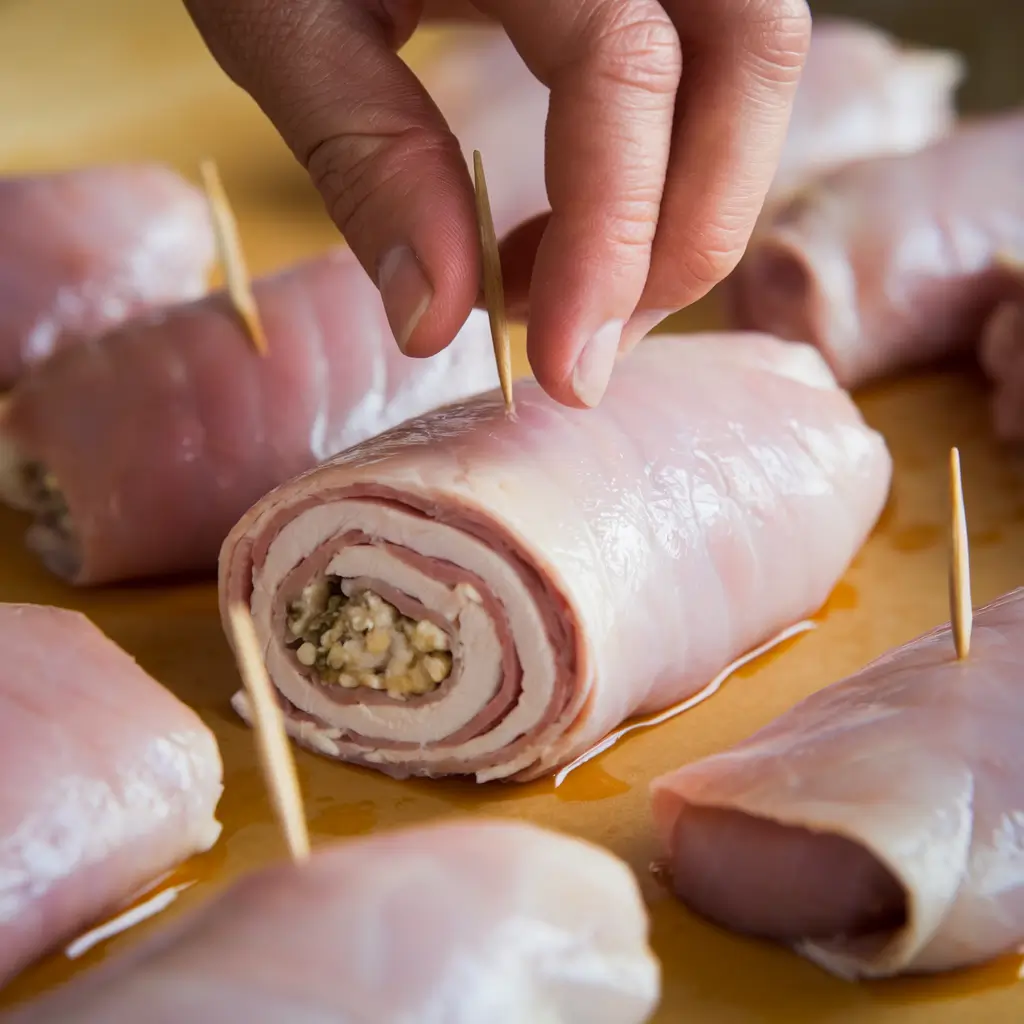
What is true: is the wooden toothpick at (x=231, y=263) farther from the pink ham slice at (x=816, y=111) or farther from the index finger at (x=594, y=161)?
the pink ham slice at (x=816, y=111)

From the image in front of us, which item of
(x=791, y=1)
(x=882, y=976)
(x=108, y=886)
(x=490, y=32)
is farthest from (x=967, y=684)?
(x=490, y=32)

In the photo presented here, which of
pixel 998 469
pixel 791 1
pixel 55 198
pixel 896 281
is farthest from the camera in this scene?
pixel 55 198

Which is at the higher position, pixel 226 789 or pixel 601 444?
pixel 601 444

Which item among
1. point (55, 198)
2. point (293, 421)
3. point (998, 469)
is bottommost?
point (998, 469)

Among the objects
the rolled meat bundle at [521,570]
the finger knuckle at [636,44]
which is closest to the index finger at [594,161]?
the finger knuckle at [636,44]

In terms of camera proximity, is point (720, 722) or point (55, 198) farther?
point (55, 198)

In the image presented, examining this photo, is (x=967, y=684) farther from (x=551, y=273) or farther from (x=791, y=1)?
(x=791, y=1)

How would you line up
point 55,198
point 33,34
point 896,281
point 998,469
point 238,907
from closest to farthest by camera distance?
point 238,907 → point 998,469 → point 896,281 → point 55,198 → point 33,34
